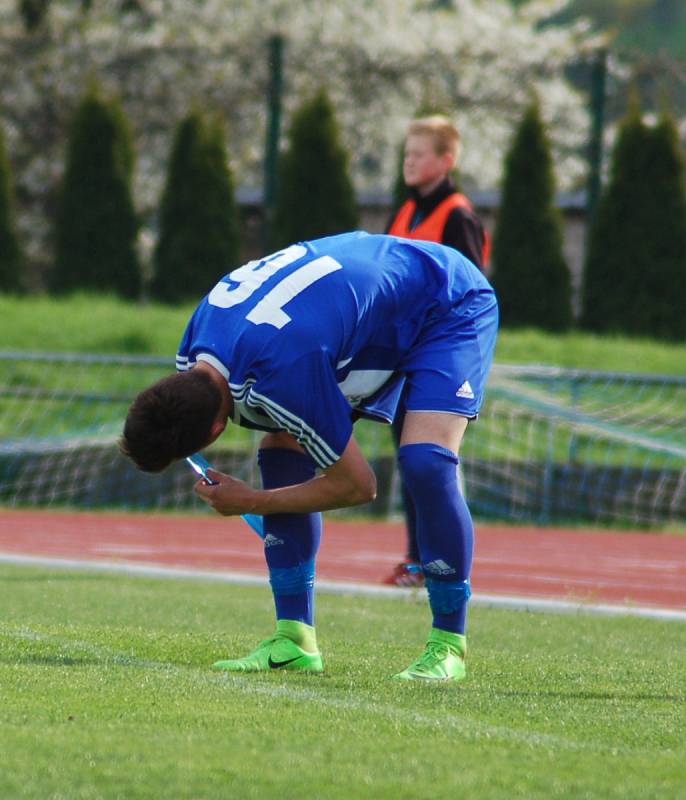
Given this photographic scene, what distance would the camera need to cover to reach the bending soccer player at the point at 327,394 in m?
4.49

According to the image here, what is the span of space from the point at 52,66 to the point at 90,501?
20.2 meters

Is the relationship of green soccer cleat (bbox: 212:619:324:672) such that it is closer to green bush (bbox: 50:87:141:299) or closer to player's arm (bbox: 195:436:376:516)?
player's arm (bbox: 195:436:376:516)

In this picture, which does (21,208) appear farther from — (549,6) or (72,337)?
(549,6)

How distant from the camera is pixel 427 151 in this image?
→ 8188 millimetres

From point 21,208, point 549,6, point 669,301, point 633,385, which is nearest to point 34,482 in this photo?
point 633,385

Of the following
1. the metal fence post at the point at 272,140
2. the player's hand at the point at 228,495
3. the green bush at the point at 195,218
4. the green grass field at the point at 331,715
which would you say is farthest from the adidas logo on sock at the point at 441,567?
the green bush at the point at 195,218

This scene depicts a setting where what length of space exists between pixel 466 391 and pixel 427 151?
3.33 m

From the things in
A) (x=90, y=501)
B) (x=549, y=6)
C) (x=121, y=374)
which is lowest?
(x=90, y=501)

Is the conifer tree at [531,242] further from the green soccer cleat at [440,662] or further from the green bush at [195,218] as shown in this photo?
the green soccer cleat at [440,662]

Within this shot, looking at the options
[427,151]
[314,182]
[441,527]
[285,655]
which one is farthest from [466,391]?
[314,182]

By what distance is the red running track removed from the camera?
9.33 metres

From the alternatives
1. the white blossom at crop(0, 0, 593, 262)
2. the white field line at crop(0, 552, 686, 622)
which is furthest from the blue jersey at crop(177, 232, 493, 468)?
the white blossom at crop(0, 0, 593, 262)

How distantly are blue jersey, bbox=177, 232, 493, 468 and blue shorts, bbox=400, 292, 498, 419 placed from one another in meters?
0.04

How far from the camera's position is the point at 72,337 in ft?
65.0
